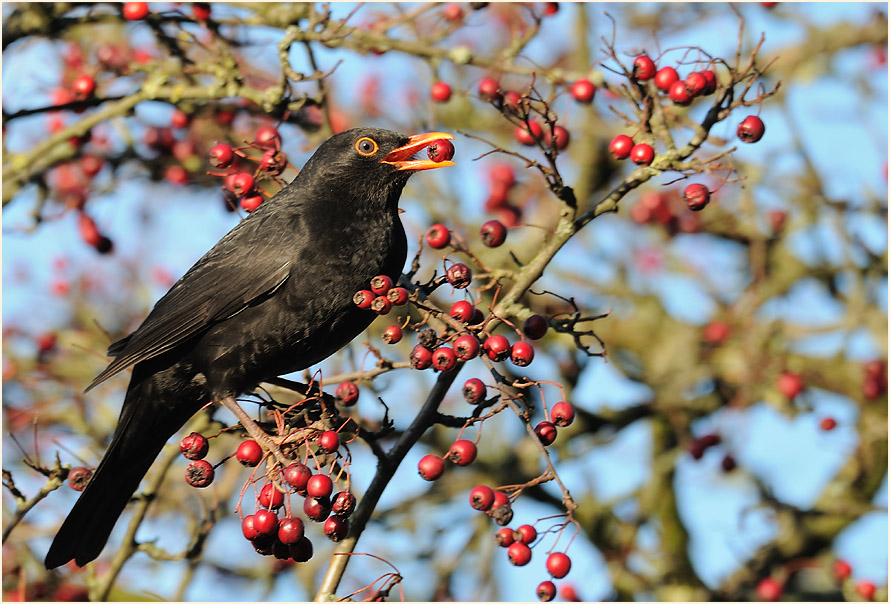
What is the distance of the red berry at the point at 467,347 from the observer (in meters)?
2.60

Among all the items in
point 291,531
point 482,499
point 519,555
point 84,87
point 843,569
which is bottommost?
point 843,569

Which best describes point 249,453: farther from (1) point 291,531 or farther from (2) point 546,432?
(2) point 546,432

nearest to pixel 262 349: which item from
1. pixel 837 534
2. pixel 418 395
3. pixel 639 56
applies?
pixel 639 56

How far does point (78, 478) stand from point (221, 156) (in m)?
1.37

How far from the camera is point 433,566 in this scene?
5230 mm

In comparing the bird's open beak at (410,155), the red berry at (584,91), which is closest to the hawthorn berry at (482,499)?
the bird's open beak at (410,155)

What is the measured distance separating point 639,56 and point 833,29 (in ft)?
11.4

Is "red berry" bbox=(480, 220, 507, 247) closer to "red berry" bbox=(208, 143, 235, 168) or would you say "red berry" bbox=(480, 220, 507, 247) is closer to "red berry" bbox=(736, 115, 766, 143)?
"red berry" bbox=(736, 115, 766, 143)

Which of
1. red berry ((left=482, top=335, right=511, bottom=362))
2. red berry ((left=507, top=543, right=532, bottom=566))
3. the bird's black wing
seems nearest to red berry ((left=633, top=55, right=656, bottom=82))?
red berry ((left=482, top=335, right=511, bottom=362))

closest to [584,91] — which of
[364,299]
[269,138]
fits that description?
[269,138]

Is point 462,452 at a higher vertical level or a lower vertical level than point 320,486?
lower

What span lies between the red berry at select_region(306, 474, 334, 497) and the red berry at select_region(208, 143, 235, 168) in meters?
1.54

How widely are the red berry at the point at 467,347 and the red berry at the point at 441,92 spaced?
7.25 ft

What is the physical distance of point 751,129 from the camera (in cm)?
304
